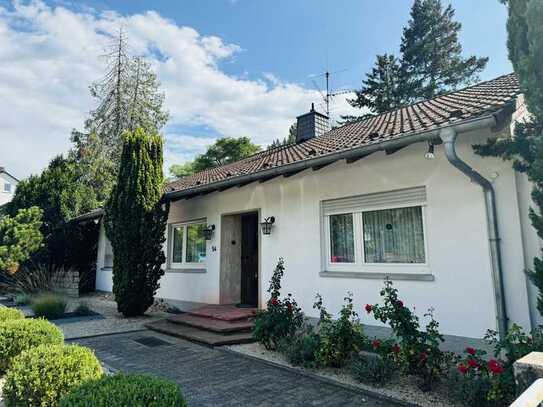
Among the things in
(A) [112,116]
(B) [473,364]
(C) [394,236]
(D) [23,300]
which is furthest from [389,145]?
(A) [112,116]

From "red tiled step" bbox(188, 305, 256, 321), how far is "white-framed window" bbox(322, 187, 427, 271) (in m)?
2.34

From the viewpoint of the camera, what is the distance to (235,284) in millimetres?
9414

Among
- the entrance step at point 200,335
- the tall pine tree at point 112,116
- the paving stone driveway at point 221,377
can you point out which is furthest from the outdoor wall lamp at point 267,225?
the tall pine tree at point 112,116

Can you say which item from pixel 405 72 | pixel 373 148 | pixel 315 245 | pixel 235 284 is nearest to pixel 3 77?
pixel 235 284

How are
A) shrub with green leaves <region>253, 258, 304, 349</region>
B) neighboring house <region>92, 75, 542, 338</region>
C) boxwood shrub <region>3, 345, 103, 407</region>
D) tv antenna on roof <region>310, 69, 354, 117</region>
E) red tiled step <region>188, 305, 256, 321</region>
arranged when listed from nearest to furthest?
1. boxwood shrub <region>3, 345, 103, 407</region>
2. neighboring house <region>92, 75, 542, 338</region>
3. shrub with green leaves <region>253, 258, 304, 349</region>
4. red tiled step <region>188, 305, 256, 321</region>
5. tv antenna on roof <region>310, 69, 354, 117</region>

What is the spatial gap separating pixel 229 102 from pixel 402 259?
1672cm

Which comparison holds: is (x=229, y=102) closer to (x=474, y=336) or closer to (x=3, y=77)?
(x=3, y=77)

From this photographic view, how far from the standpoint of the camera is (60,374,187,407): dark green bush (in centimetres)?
237

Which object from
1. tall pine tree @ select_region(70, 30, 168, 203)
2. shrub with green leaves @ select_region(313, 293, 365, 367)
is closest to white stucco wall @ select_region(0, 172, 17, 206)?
tall pine tree @ select_region(70, 30, 168, 203)

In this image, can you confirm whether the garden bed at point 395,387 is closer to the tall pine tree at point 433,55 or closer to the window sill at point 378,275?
the window sill at point 378,275

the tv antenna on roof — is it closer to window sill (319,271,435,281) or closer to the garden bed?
window sill (319,271,435,281)

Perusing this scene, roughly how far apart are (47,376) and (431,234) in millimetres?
5290

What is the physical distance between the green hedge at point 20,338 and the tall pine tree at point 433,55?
29.2 meters

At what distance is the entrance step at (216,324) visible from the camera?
7.03 metres
